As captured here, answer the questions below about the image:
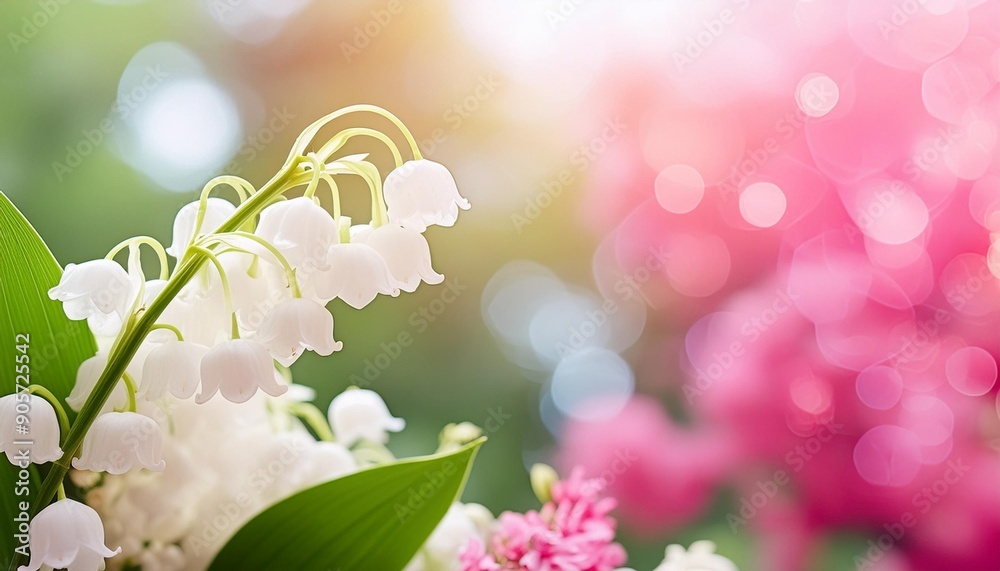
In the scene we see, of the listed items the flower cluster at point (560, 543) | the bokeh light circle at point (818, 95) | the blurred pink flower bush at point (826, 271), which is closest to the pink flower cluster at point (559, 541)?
the flower cluster at point (560, 543)

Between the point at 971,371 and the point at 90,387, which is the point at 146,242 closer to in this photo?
the point at 90,387

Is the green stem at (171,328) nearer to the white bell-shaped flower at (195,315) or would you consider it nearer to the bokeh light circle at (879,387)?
the white bell-shaped flower at (195,315)

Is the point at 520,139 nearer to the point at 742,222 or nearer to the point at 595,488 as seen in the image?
the point at 742,222

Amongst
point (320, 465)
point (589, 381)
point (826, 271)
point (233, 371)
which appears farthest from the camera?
point (589, 381)

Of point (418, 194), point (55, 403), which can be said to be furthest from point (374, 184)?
point (55, 403)

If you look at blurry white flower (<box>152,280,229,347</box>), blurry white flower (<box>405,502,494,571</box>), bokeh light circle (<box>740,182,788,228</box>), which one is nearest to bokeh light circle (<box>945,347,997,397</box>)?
bokeh light circle (<box>740,182,788,228</box>)

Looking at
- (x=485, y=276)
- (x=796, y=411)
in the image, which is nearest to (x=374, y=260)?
(x=796, y=411)
